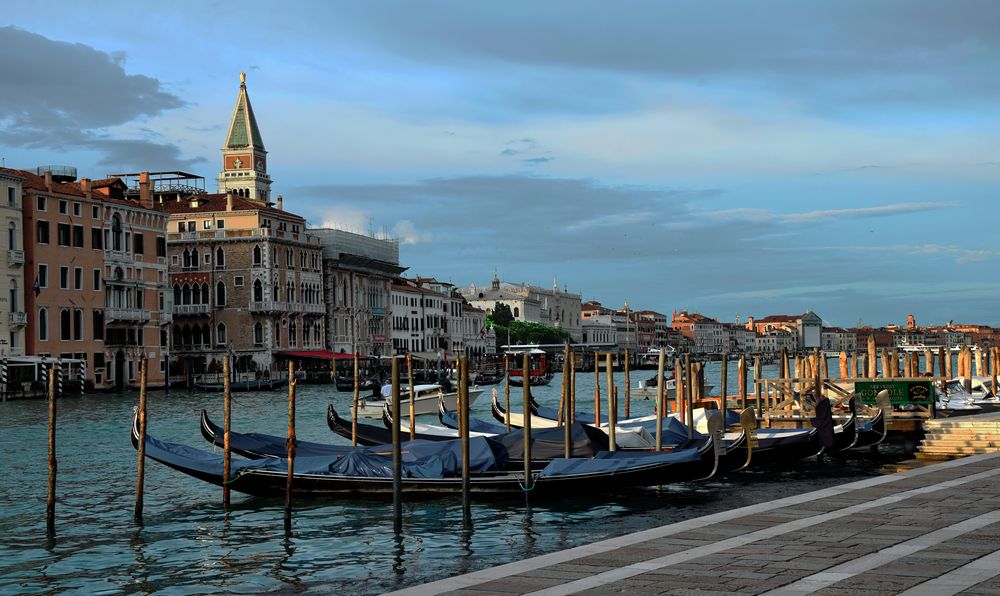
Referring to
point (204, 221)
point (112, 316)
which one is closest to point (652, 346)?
point (204, 221)


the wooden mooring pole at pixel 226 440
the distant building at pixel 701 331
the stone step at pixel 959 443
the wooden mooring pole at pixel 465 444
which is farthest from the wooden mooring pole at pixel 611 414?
the distant building at pixel 701 331

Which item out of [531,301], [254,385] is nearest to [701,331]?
[531,301]

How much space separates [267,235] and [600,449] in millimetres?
43896

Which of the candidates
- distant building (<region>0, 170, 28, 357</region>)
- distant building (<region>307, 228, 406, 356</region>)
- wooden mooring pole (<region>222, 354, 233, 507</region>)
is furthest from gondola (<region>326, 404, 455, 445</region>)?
distant building (<region>307, 228, 406, 356</region>)

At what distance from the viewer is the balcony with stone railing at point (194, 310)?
190 feet

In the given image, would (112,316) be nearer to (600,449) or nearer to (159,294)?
(159,294)

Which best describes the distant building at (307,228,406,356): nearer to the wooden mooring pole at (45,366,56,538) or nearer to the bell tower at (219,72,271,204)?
the bell tower at (219,72,271,204)

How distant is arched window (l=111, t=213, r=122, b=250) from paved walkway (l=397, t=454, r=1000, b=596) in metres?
40.5

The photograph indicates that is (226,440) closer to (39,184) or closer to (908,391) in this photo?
(908,391)

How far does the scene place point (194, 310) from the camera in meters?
58.1

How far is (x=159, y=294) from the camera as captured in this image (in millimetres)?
49156

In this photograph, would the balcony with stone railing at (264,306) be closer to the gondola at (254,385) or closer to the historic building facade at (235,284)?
the historic building facade at (235,284)

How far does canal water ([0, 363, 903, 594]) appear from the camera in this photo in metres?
9.37

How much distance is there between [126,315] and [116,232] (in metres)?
3.07
